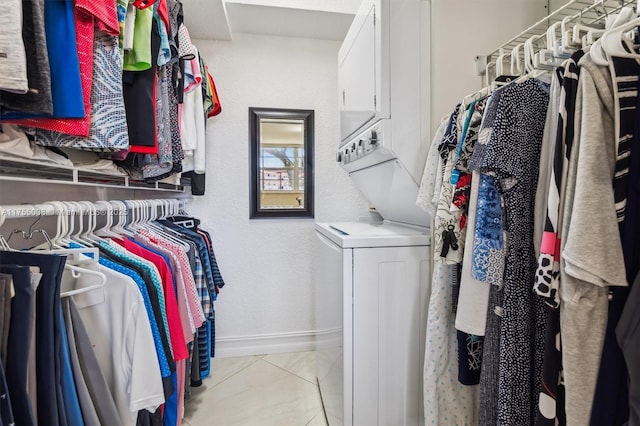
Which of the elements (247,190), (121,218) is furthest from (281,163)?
(121,218)

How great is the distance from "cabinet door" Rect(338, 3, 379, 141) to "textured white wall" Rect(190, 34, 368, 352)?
0.55 metres

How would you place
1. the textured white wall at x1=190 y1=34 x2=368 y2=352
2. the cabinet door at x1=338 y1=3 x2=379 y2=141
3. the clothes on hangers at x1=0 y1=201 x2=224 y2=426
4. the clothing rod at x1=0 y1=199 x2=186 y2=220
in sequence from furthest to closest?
the textured white wall at x1=190 y1=34 x2=368 y2=352 < the cabinet door at x1=338 y1=3 x2=379 y2=141 < the clothing rod at x1=0 y1=199 x2=186 y2=220 < the clothes on hangers at x1=0 y1=201 x2=224 y2=426

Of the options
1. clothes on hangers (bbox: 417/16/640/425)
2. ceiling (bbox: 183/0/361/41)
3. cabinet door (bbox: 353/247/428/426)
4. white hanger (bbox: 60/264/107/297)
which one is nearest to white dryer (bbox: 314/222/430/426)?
cabinet door (bbox: 353/247/428/426)

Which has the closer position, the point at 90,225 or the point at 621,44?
the point at 621,44

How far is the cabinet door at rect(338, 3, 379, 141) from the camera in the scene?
1.49 metres

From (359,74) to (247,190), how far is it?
1275 mm

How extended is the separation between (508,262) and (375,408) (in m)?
0.90

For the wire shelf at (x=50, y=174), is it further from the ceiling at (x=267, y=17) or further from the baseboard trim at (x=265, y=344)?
the baseboard trim at (x=265, y=344)

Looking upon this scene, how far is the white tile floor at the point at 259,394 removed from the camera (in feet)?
5.90

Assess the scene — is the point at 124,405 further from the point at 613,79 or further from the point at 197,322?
the point at 613,79

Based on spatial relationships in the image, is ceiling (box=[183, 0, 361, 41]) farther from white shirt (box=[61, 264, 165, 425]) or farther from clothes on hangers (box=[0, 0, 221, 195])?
white shirt (box=[61, 264, 165, 425])

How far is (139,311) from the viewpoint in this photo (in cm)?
91

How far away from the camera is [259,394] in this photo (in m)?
2.02

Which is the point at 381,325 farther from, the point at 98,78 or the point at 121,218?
the point at 98,78
